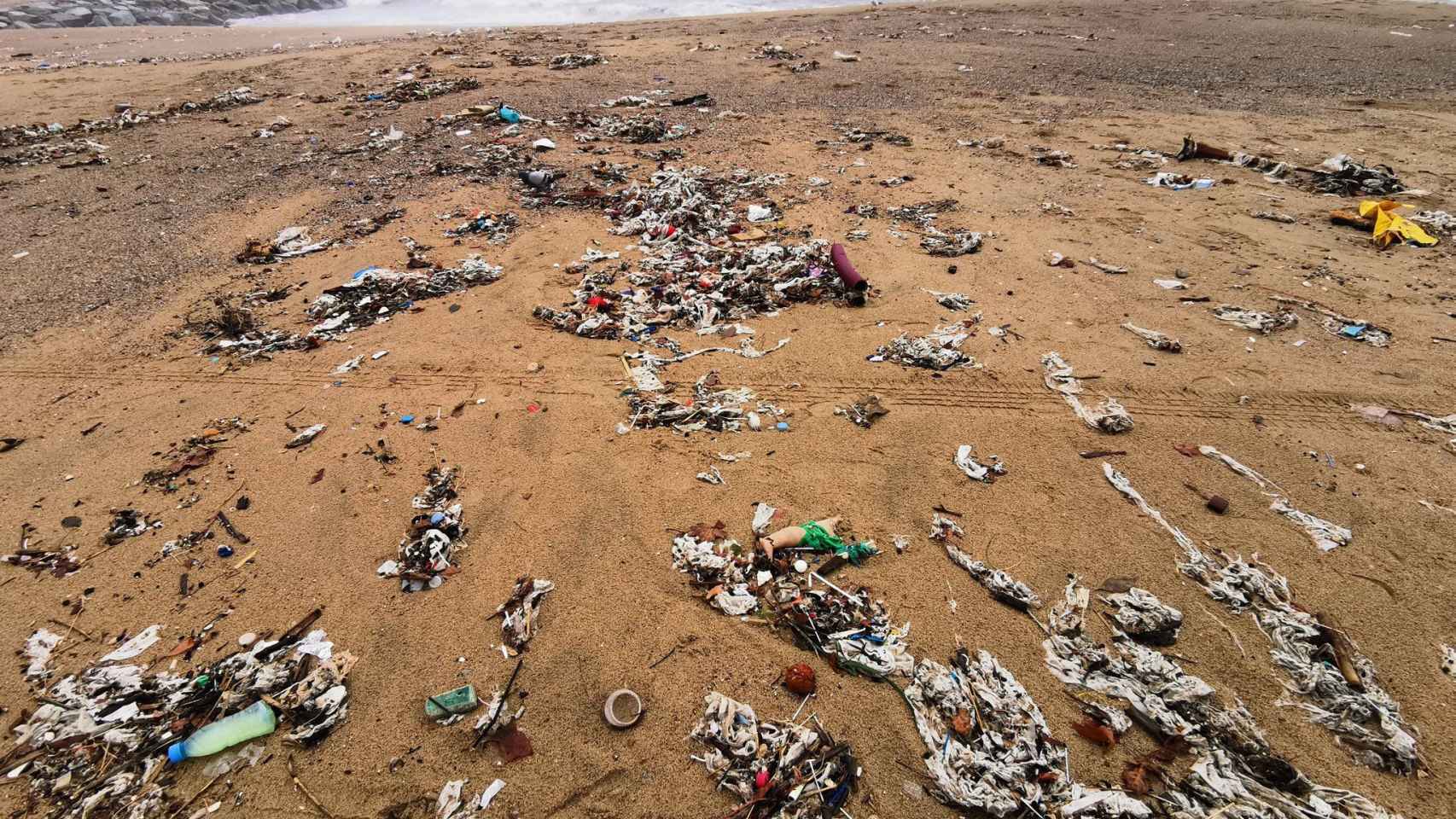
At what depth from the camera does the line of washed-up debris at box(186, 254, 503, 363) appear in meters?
4.98

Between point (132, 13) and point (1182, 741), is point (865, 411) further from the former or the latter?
point (132, 13)

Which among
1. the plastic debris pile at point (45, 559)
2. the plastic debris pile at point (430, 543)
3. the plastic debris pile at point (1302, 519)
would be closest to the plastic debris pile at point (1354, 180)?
the plastic debris pile at point (1302, 519)

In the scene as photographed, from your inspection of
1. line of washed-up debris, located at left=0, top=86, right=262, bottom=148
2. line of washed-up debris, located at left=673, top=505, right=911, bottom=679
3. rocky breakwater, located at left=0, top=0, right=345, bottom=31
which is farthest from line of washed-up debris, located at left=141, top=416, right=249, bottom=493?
rocky breakwater, located at left=0, top=0, right=345, bottom=31

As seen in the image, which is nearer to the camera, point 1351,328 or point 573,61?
point 1351,328

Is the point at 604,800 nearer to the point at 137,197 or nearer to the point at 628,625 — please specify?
the point at 628,625

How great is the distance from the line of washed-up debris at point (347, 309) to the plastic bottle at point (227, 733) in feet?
10.9

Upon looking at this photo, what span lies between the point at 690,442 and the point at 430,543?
1631 millimetres

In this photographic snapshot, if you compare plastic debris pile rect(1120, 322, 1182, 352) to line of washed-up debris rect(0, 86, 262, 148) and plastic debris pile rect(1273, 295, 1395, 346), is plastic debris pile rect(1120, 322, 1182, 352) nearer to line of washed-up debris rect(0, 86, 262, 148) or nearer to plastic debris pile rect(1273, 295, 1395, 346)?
plastic debris pile rect(1273, 295, 1395, 346)

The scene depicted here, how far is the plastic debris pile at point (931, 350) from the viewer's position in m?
4.50

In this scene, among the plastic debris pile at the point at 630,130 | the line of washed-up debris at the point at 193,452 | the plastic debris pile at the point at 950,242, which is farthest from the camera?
the plastic debris pile at the point at 630,130

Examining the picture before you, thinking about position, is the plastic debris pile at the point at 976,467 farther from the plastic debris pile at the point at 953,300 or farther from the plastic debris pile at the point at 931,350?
the plastic debris pile at the point at 953,300

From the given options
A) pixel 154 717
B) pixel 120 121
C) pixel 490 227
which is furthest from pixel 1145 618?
pixel 120 121

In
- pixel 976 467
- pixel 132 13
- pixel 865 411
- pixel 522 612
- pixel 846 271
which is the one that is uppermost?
pixel 132 13

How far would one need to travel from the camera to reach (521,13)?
21797 mm
